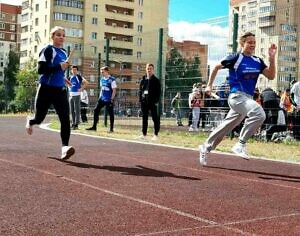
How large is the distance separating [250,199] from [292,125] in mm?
9183

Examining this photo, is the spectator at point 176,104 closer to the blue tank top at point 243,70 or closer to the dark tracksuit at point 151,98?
the dark tracksuit at point 151,98

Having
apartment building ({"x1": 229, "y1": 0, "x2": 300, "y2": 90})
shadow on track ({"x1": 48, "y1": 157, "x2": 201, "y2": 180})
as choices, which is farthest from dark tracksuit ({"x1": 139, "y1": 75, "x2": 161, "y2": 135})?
shadow on track ({"x1": 48, "y1": 157, "x2": 201, "y2": 180})

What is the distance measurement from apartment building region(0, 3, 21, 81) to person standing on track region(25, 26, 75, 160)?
128 m

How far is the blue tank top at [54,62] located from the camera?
26.4ft

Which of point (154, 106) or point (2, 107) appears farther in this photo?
point (2, 107)

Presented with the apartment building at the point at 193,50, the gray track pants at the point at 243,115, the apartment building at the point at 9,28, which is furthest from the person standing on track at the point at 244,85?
the apartment building at the point at 9,28

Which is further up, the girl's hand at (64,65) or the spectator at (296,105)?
the girl's hand at (64,65)

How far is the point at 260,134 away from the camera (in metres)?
14.1

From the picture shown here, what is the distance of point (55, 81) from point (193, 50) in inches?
299

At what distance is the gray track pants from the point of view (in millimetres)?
7848

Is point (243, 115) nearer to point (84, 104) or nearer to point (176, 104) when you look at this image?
point (176, 104)

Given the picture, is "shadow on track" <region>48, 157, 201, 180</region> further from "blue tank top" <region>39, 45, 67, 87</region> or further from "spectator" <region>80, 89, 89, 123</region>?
"spectator" <region>80, 89, 89, 123</region>

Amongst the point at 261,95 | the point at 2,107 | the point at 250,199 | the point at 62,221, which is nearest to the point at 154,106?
the point at 261,95

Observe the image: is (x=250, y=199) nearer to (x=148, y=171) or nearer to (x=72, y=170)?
(x=148, y=171)
